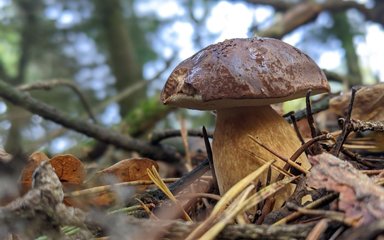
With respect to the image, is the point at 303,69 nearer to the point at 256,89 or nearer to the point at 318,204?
the point at 256,89

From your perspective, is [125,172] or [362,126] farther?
[125,172]

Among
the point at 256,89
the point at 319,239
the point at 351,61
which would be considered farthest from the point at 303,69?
the point at 351,61

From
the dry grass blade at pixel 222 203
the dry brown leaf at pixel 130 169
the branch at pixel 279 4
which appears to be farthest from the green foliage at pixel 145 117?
the dry grass blade at pixel 222 203

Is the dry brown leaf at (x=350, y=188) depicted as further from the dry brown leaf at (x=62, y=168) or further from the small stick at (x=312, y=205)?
the dry brown leaf at (x=62, y=168)

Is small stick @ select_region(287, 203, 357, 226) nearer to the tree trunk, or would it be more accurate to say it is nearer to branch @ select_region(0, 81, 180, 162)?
branch @ select_region(0, 81, 180, 162)

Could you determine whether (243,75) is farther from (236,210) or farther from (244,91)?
(236,210)

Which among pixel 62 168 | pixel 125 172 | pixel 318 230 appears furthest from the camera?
pixel 125 172

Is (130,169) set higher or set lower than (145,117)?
higher

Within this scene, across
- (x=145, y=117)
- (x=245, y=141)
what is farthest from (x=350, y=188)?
(x=145, y=117)
